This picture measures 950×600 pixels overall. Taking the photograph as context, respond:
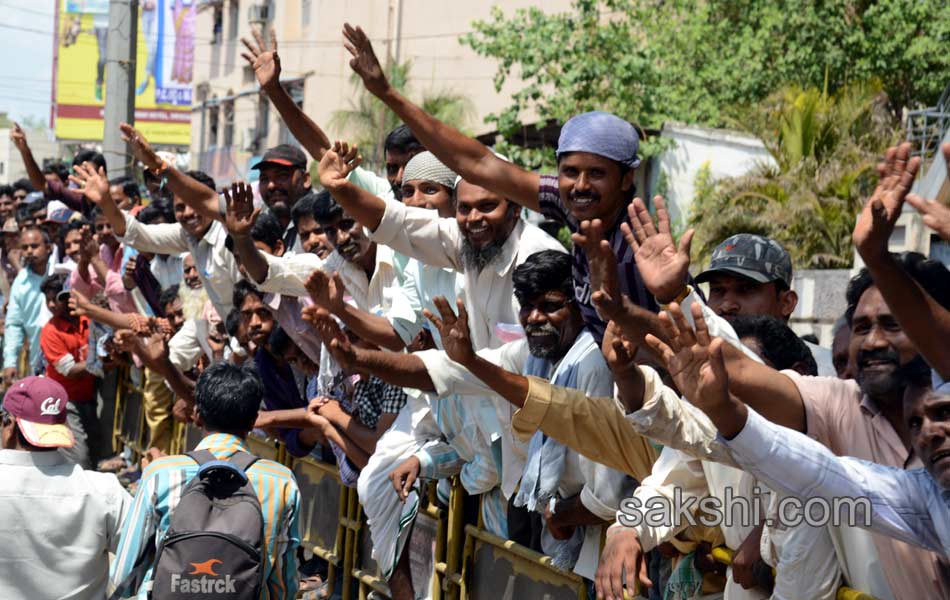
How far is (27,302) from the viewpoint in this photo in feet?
43.1

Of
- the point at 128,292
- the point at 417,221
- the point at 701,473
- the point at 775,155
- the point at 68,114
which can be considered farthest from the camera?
the point at 68,114

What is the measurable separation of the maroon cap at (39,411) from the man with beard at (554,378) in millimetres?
1330

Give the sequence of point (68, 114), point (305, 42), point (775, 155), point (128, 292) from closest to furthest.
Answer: point (128, 292) < point (775, 155) < point (305, 42) < point (68, 114)

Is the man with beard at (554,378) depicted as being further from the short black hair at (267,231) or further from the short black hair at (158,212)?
the short black hair at (158,212)

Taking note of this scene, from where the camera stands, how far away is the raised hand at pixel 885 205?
3424 millimetres

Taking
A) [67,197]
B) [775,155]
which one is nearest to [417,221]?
[67,197]

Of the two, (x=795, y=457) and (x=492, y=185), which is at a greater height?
(x=492, y=185)

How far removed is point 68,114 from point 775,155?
53.4 metres

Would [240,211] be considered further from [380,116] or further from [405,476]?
[380,116]

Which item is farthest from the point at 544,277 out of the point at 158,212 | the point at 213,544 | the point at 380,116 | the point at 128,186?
the point at 380,116

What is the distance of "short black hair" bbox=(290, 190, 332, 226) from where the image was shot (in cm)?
714

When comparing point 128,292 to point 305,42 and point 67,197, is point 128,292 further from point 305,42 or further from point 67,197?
point 305,42

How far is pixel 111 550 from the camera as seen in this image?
17.3 feet

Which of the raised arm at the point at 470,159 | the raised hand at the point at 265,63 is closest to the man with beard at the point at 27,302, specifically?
the raised hand at the point at 265,63
